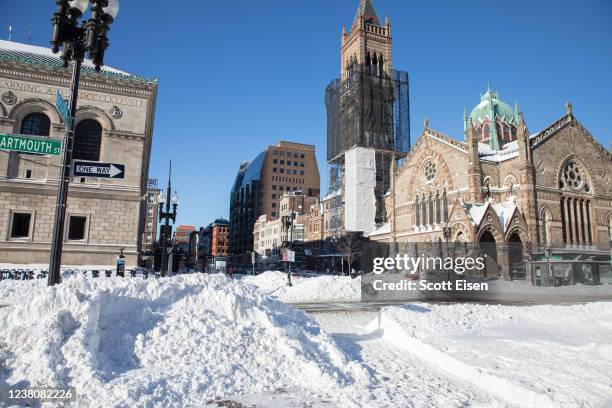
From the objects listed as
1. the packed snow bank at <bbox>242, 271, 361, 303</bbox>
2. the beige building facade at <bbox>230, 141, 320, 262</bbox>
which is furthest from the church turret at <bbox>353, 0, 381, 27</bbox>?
the packed snow bank at <bbox>242, 271, 361, 303</bbox>

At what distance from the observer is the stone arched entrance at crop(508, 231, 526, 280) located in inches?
1324

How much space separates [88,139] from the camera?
97.2 ft

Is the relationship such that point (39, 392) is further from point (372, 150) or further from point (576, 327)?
point (372, 150)

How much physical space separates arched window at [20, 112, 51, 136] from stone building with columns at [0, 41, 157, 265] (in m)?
0.06

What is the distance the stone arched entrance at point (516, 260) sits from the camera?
33625 mm

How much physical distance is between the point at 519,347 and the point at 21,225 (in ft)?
101

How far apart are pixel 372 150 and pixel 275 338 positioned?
188ft

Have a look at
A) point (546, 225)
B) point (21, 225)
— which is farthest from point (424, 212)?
point (21, 225)

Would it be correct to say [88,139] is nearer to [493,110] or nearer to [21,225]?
[21,225]

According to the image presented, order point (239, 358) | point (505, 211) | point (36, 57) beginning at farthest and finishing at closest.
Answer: point (505, 211) < point (36, 57) < point (239, 358)

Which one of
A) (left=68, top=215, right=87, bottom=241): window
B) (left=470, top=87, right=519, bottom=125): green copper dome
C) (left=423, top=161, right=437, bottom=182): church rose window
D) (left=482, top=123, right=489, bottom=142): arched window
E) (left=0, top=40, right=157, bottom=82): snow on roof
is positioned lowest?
(left=68, top=215, right=87, bottom=241): window

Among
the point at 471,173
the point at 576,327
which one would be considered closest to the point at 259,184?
the point at 471,173

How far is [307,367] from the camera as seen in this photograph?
7.20 meters

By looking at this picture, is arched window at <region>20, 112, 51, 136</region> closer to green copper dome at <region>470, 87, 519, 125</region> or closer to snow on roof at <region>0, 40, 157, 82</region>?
snow on roof at <region>0, 40, 157, 82</region>
